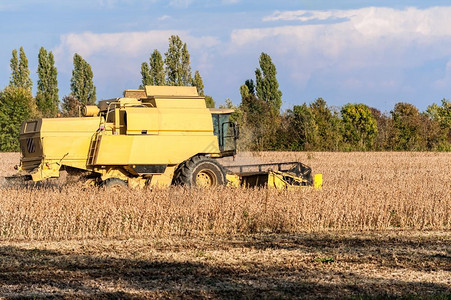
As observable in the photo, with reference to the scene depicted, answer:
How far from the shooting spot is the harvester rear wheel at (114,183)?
15796 mm

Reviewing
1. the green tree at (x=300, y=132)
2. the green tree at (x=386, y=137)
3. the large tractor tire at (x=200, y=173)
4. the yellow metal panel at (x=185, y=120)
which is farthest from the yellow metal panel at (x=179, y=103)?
the green tree at (x=386, y=137)

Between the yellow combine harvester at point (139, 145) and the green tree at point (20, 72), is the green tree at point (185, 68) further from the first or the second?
the yellow combine harvester at point (139, 145)

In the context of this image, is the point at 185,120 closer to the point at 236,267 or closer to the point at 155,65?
the point at 236,267

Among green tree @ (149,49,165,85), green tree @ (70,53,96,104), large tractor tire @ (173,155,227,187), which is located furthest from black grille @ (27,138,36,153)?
green tree @ (70,53,96,104)

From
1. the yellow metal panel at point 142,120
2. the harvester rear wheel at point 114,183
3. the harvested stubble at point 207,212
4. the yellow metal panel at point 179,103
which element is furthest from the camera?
the yellow metal panel at point 179,103

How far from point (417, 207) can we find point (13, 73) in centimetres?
5982

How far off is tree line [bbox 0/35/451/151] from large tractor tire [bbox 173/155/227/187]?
2187 cm

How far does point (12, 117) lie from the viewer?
50344mm

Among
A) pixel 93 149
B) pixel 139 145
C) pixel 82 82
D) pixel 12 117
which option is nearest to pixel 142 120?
pixel 139 145

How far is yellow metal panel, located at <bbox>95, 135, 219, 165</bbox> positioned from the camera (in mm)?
15992

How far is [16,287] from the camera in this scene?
8.34m

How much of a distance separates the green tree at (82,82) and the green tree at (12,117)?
46.5ft

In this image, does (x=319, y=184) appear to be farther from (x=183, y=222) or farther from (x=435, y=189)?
(x=183, y=222)

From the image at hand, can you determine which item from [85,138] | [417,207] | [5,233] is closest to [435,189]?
[417,207]
